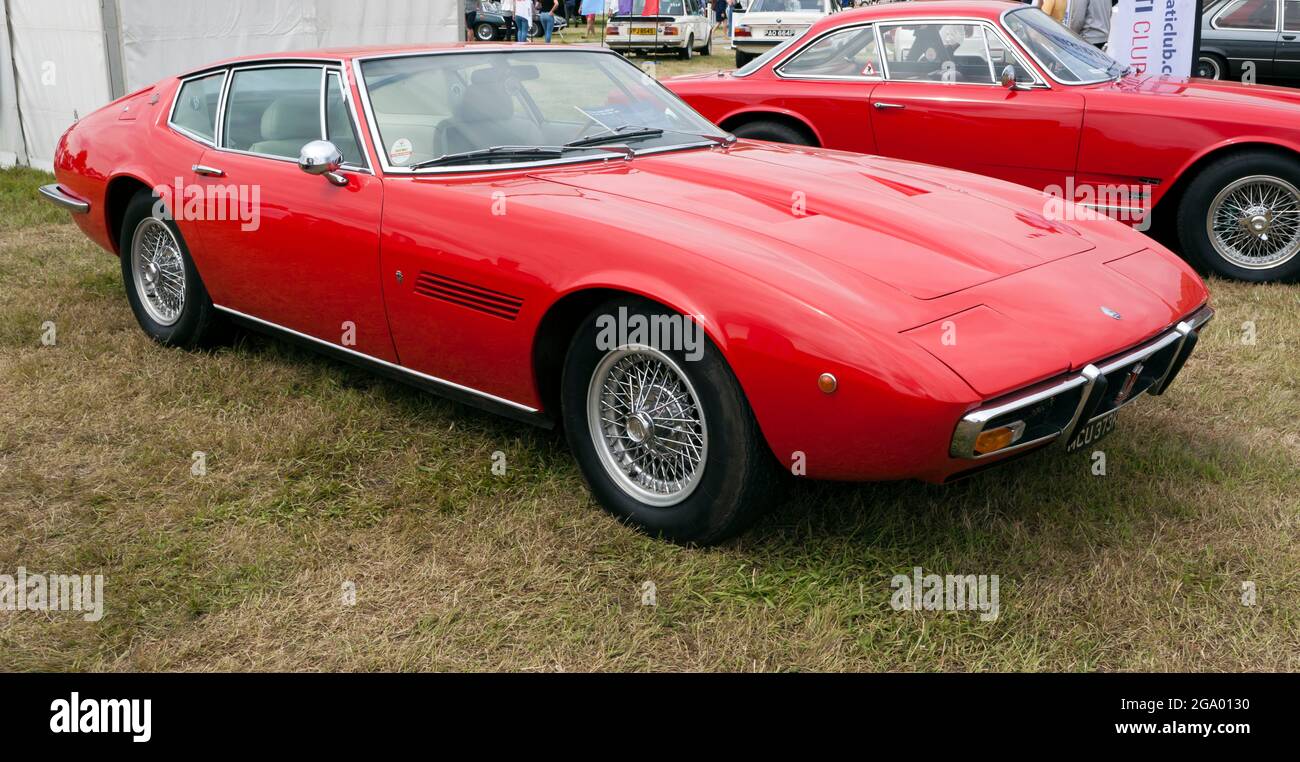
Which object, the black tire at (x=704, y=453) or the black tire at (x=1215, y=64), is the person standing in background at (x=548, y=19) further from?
the black tire at (x=704, y=453)

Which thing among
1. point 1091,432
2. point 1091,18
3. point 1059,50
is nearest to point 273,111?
point 1091,432

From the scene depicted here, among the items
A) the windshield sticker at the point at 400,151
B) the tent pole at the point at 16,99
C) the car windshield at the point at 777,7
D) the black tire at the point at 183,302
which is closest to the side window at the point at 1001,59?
the windshield sticker at the point at 400,151

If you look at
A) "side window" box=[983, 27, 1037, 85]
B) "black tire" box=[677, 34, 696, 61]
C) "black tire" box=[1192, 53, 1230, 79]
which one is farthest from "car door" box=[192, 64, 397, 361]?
"black tire" box=[677, 34, 696, 61]

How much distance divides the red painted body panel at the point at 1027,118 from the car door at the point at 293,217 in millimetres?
3442

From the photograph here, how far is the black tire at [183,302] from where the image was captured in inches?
178

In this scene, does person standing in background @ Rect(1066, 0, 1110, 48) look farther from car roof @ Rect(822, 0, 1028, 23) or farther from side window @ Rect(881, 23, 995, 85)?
side window @ Rect(881, 23, 995, 85)

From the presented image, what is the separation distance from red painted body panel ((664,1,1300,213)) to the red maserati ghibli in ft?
7.38

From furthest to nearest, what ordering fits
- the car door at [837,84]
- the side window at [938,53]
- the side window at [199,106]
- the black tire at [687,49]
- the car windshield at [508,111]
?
the black tire at [687,49] < the car door at [837,84] < the side window at [938,53] < the side window at [199,106] < the car windshield at [508,111]

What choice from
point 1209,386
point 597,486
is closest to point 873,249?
point 597,486

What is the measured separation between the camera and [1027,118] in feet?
19.7

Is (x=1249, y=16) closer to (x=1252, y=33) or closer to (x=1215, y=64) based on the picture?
(x=1252, y=33)

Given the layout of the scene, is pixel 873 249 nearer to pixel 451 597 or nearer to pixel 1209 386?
pixel 451 597

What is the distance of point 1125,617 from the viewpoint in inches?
110

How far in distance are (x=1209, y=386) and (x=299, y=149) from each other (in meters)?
3.56
